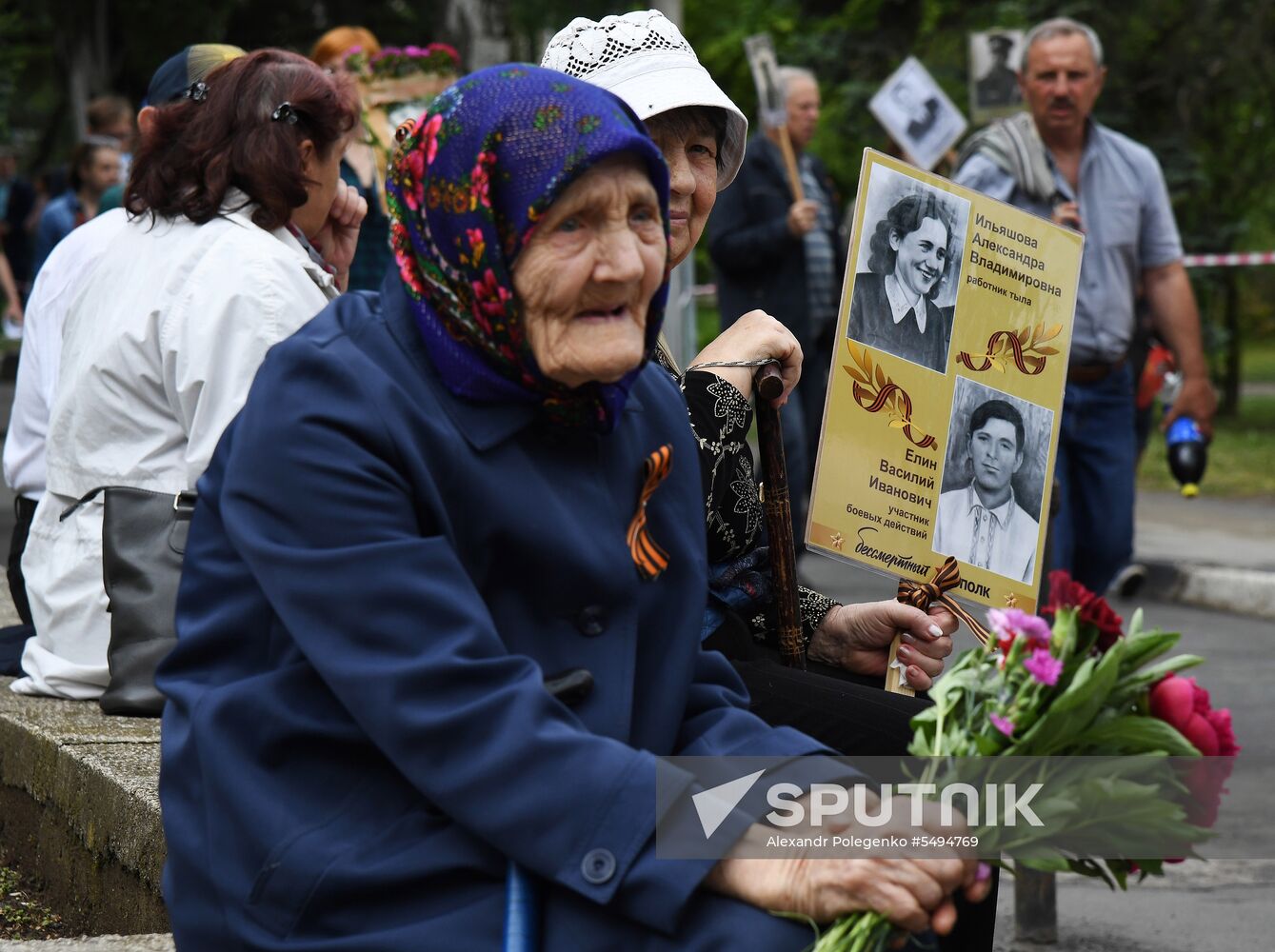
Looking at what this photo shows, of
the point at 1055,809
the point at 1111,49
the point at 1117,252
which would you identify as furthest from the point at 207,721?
the point at 1111,49

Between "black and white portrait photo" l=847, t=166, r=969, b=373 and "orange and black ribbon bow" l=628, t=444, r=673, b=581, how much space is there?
913mm

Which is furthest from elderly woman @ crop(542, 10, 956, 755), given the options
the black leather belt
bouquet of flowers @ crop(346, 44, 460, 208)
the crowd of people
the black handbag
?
bouquet of flowers @ crop(346, 44, 460, 208)

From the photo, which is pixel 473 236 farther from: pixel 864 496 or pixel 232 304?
pixel 232 304

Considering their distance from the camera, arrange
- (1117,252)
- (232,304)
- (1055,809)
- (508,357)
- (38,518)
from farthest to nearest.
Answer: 1. (1117,252)
2. (38,518)
3. (232,304)
4. (508,357)
5. (1055,809)

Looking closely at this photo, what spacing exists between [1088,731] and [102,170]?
7802mm

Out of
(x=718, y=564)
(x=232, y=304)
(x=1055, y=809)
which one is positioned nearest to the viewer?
(x=1055, y=809)

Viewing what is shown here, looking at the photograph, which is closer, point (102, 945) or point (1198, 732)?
point (1198, 732)

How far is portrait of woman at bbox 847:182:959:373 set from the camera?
10.6 ft

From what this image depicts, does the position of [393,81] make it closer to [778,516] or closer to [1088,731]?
[778,516]

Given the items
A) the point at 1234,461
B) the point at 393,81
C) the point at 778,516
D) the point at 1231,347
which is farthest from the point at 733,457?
the point at 1231,347

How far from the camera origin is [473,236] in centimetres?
211

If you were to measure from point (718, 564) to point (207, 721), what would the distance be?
47.5 inches

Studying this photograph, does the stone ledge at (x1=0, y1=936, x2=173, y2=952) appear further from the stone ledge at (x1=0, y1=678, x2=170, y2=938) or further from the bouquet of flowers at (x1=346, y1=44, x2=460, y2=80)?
the bouquet of flowers at (x1=346, y1=44, x2=460, y2=80)

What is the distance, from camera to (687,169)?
10.8ft
